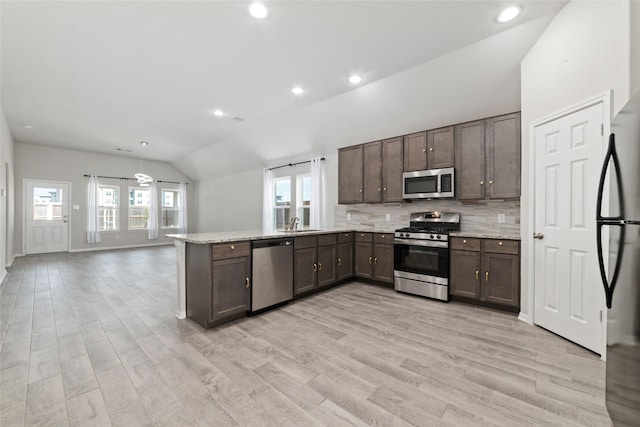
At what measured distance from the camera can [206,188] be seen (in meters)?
9.58

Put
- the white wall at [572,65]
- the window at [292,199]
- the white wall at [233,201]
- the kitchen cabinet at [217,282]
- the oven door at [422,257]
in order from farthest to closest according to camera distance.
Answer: the white wall at [233,201], the window at [292,199], the oven door at [422,257], the kitchen cabinet at [217,282], the white wall at [572,65]

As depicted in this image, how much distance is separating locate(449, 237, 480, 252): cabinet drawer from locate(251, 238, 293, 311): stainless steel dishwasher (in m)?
2.13

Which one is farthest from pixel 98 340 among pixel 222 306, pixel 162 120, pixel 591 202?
pixel 591 202

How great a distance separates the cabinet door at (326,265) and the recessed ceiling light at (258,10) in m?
2.77

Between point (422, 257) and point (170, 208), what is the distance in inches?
361

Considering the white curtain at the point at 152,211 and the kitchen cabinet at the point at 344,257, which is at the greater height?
the white curtain at the point at 152,211

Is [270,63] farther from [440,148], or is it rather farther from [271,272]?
[440,148]

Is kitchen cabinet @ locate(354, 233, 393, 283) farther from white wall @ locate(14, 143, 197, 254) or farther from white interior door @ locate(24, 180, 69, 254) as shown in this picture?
white interior door @ locate(24, 180, 69, 254)

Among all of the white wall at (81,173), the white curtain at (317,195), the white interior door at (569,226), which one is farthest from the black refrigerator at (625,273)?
the white wall at (81,173)

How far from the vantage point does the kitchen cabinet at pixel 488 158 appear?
3.20 m

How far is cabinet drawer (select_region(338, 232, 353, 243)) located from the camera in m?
4.23

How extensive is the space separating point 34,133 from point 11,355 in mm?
6455

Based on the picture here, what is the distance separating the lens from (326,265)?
394 cm

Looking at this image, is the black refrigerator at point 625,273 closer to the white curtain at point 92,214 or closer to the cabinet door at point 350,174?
the cabinet door at point 350,174
